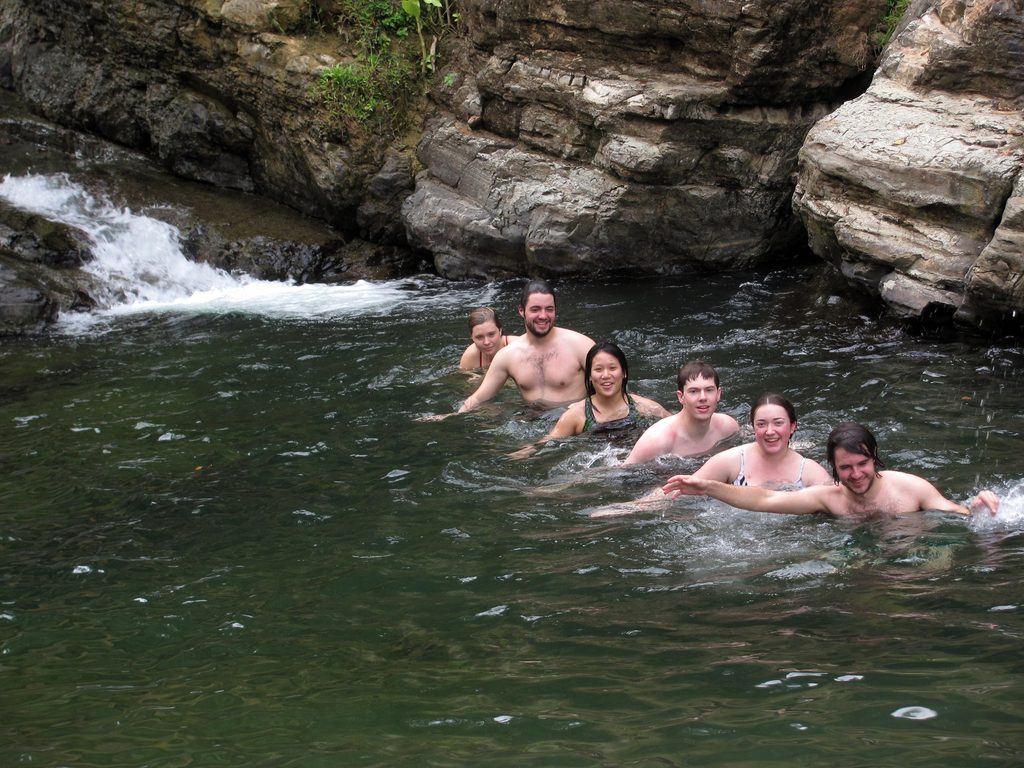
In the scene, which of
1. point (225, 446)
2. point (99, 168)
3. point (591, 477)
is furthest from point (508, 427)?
point (99, 168)

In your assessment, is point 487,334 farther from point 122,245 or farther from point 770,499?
point 122,245

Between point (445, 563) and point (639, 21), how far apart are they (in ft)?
29.6

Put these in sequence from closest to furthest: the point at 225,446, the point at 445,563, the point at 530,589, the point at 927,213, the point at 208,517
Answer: the point at 530,589 < the point at 445,563 < the point at 208,517 < the point at 225,446 < the point at 927,213

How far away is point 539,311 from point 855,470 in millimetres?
3400

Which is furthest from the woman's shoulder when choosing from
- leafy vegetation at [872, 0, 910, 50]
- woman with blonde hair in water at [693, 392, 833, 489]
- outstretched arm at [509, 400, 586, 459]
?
leafy vegetation at [872, 0, 910, 50]

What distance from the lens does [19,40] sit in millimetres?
17984

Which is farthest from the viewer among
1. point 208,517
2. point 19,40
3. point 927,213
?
point 19,40

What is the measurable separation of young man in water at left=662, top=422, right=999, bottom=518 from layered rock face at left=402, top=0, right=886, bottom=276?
304 inches

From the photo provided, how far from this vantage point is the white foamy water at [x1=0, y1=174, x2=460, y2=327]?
46.3 feet

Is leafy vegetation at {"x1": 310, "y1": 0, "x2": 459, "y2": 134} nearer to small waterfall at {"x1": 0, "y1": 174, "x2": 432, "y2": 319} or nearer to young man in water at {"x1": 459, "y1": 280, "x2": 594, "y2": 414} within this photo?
small waterfall at {"x1": 0, "y1": 174, "x2": 432, "y2": 319}

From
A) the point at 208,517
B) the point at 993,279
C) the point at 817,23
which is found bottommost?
the point at 208,517

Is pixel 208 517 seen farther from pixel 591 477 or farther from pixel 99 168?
pixel 99 168

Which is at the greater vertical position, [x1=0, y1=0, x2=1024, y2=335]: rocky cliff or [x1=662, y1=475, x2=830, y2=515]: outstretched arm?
[x1=0, y1=0, x2=1024, y2=335]: rocky cliff

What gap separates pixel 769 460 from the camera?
6.76 metres
